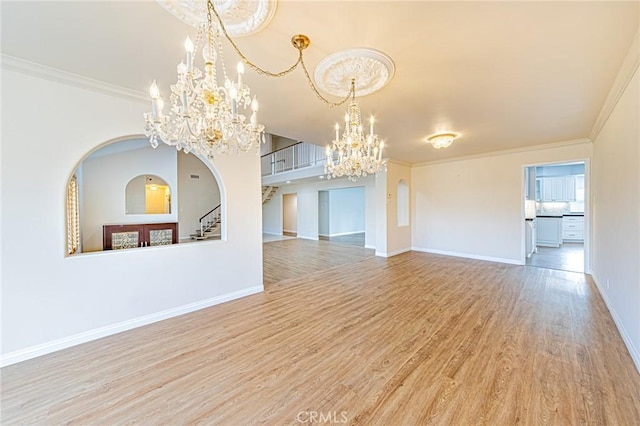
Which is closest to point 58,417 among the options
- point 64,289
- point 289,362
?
point 64,289

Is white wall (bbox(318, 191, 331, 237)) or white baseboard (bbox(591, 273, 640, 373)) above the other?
white wall (bbox(318, 191, 331, 237))

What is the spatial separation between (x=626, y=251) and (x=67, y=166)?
5750mm

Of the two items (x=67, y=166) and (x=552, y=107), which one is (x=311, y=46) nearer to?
(x=67, y=166)

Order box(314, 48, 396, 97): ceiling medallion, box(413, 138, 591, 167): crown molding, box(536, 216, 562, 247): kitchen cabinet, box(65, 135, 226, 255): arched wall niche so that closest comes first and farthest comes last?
box(314, 48, 396, 97): ceiling medallion, box(413, 138, 591, 167): crown molding, box(65, 135, 226, 255): arched wall niche, box(536, 216, 562, 247): kitchen cabinet

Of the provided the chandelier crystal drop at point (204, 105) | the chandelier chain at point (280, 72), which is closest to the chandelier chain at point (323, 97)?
the chandelier chain at point (280, 72)

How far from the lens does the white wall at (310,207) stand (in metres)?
8.23

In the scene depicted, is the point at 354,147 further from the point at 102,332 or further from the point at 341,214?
the point at 341,214

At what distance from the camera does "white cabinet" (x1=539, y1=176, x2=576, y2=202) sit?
805cm

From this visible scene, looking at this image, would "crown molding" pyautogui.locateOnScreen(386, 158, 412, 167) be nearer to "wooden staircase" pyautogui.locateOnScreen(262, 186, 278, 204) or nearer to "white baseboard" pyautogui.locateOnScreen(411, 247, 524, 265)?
"white baseboard" pyautogui.locateOnScreen(411, 247, 524, 265)

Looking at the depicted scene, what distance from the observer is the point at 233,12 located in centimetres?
169

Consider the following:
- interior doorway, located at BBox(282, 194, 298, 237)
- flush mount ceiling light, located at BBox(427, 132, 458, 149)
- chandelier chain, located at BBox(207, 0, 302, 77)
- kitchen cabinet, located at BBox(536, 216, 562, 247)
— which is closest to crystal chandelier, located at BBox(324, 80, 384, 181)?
chandelier chain, located at BBox(207, 0, 302, 77)

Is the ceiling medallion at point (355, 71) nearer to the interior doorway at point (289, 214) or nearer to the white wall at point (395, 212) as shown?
the white wall at point (395, 212)

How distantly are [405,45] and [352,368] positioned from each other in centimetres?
273

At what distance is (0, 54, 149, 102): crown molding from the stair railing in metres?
6.63
